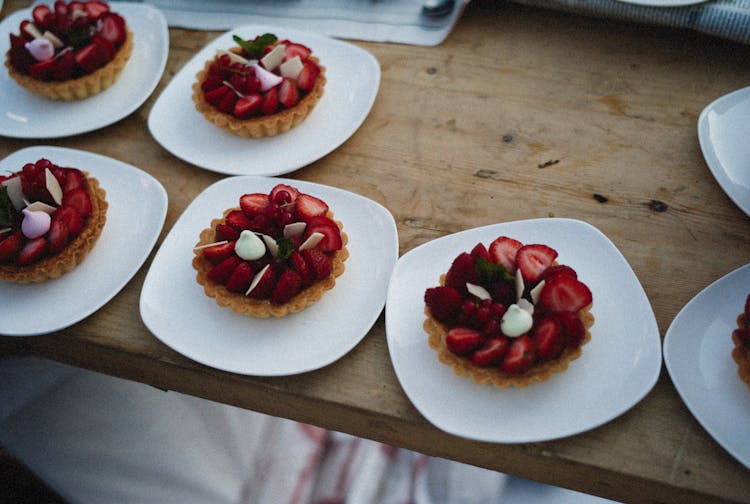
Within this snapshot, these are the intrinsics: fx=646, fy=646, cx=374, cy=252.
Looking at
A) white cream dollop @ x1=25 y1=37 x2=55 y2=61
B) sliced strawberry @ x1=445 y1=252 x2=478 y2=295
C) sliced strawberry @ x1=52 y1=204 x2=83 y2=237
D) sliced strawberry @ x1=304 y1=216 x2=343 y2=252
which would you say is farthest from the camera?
white cream dollop @ x1=25 y1=37 x2=55 y2=61

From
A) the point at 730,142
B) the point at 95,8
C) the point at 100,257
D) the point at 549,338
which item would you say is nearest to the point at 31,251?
the point at 100,257

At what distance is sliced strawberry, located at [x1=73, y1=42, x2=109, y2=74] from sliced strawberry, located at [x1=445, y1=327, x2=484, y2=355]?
1.36 m

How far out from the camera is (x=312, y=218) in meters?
1.43

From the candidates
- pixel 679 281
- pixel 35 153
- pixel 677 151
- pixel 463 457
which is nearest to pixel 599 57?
pixel 677 151

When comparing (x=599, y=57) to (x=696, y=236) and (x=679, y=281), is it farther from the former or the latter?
(x=679, y=281)

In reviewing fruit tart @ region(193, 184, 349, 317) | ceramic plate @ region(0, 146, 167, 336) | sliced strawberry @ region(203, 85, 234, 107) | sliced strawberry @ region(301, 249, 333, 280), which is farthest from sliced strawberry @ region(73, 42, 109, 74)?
sliced strawberry @ region(301, 249, 333, 280)

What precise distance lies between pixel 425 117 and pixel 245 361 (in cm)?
87

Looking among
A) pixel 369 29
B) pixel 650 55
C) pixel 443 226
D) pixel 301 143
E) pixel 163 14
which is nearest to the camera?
pixel 443 226

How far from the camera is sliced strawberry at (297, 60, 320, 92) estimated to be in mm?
1754

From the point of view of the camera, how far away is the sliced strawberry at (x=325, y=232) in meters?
1.40

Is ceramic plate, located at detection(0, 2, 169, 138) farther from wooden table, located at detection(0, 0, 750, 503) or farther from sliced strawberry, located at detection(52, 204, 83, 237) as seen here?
sliced strawberry, located at detection(52, 204, 83, 237)

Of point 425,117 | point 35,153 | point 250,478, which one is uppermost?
point 425,117

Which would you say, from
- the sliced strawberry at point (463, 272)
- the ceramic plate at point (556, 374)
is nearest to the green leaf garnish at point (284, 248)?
the ceramic plate at point (556, 374)

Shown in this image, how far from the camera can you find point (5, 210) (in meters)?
1.48
